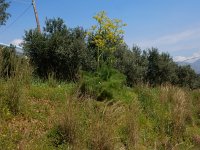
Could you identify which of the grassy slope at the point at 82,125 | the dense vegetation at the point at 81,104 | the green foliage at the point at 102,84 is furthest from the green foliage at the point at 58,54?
the grassy slope at the point at 82,125

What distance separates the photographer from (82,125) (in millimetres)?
7250

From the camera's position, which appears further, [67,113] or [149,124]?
[149,124]

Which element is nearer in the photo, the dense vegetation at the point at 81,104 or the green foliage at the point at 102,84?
the dense vegetation at the point at 81,104

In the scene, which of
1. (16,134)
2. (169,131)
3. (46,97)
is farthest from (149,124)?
(16,134)

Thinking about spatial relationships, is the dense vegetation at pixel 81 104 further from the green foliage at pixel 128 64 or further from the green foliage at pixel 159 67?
the green foliage at pixel 159 67

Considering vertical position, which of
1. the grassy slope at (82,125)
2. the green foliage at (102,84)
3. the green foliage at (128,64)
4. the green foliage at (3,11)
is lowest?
the grassy slope at (82,125)

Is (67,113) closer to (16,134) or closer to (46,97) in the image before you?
(16,134)

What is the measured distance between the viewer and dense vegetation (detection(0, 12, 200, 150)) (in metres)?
6.85

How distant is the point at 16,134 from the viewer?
21.4ft

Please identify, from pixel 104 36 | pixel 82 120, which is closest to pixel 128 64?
pixel 104 36

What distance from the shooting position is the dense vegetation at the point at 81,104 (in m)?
6.85

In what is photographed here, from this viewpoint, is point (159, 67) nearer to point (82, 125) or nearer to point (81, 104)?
point (81, 104)

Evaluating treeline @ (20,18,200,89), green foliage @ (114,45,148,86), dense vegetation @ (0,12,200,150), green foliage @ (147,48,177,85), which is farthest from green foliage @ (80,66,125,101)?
Answer: green foliage @ (147,48,177,85)

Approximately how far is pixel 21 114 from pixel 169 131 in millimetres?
4124
